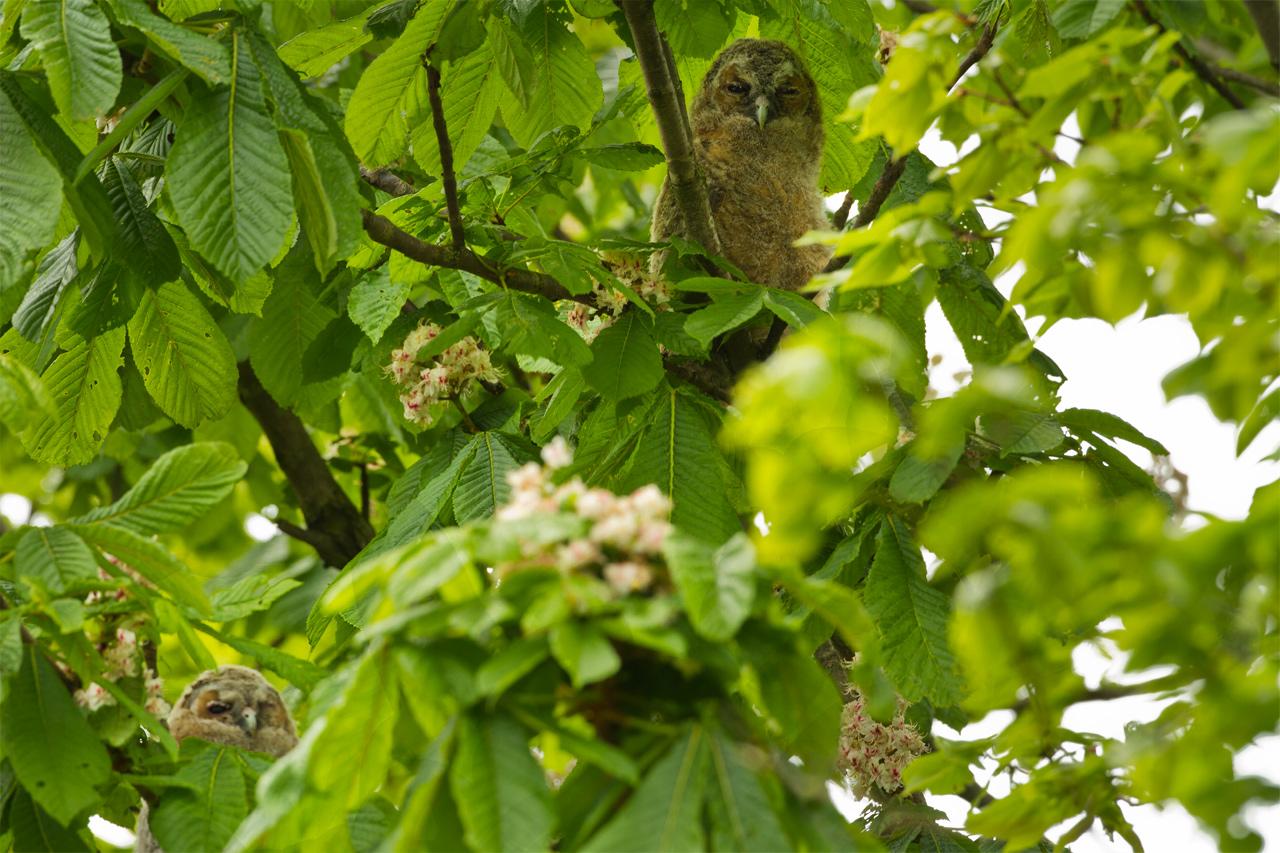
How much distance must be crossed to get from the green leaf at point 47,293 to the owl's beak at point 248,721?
2.60 metres

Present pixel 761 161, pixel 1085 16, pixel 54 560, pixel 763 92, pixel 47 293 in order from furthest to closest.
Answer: pixel 763 92, pixel 761 161, pixel 47 293, pixel 1085 16, pixel 54 560

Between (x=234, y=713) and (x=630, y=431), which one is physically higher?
(x=630, y=431)

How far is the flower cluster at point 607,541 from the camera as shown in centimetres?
211

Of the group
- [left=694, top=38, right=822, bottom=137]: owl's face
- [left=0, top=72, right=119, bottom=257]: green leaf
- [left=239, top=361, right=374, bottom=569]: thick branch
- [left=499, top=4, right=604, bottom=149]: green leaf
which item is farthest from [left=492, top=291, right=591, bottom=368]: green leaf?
[left=694, top=38, right=822, bottom=137]: owl's face

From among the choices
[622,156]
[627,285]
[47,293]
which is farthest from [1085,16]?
[47,293]

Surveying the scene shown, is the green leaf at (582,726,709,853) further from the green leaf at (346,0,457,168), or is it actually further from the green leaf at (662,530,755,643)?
the green leaf at (346,0,457,168)

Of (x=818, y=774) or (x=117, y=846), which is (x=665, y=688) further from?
(x=117, y=846)

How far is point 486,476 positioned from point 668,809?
A: 2.10m

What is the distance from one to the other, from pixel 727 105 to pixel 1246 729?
4.85 metres

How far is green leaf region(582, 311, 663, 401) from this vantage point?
3.99 meters

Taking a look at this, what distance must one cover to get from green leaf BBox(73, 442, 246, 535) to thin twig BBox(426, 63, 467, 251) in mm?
1140

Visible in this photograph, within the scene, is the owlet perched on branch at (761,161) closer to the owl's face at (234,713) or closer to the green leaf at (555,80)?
the green leaf at (555,80)

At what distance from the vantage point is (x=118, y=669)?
3.68 meters

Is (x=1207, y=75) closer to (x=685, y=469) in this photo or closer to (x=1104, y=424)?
(x=1104, y=424)
